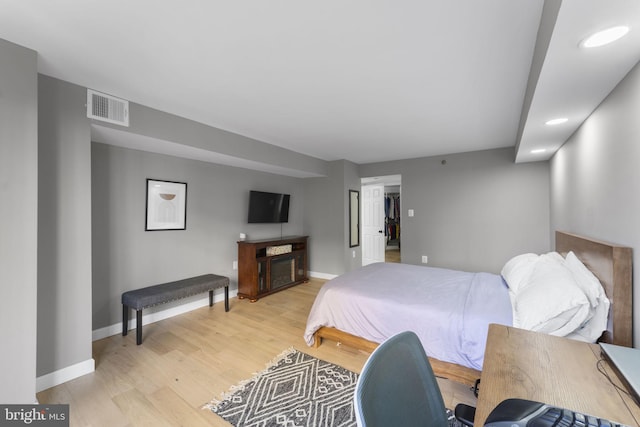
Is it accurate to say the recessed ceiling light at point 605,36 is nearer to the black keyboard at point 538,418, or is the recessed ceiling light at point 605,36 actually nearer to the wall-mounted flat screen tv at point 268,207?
the black keyboard at point 538,418

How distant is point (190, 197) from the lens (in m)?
3.58

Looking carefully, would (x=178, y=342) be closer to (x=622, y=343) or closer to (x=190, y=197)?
(x=190, y=197)

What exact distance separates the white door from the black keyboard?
18.8 ft

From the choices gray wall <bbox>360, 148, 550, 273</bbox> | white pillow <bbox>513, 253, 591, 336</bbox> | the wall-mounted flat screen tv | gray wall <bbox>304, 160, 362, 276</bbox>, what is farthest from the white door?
white pillow <bbox>513, 253, 591, 336</bbox>

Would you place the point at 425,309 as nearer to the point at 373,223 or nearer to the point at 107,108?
the point at 107,108

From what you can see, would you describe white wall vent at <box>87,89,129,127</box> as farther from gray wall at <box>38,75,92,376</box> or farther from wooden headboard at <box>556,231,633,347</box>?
wooden headboard at <box>556,231,633,347</box>

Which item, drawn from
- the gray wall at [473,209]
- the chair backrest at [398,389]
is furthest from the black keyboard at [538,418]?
the gray wall at [473,209]

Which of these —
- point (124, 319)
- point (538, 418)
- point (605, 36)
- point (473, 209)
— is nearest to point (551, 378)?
point (538, 418)

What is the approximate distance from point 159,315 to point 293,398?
7.27 ft

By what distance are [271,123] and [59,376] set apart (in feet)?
9.52

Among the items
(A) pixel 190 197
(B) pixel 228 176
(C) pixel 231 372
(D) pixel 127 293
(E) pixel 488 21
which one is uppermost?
(E) pixel 488 21

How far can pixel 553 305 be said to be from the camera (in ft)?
4.98

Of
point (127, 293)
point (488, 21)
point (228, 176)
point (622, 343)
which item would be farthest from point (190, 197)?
point (622, 343)

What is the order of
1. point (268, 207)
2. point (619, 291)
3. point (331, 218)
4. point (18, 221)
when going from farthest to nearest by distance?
point (331, 218) < point (268, 207) < point (18, 221) < point (619, 291)
